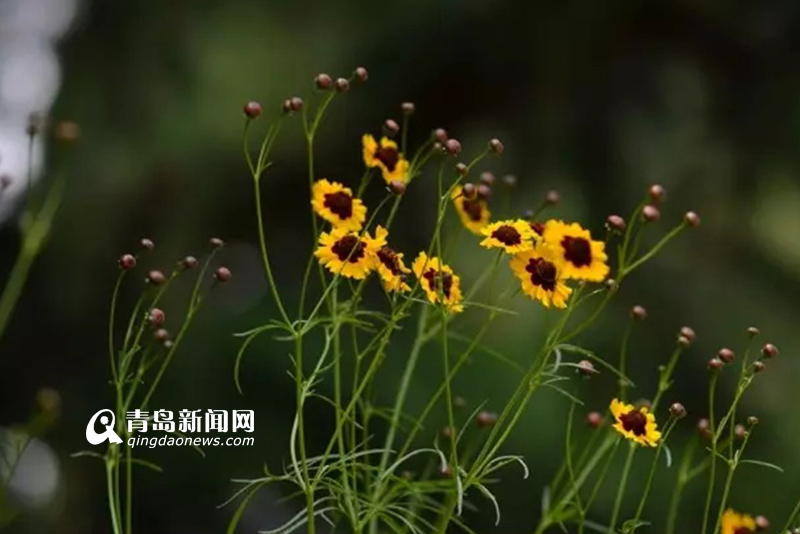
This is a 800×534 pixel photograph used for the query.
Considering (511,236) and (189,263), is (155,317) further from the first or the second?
(511,236)

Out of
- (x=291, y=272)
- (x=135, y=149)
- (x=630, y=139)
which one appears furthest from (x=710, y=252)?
(x=135, y=149)

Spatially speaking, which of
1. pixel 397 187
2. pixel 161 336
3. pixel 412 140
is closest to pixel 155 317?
pixel 161 336

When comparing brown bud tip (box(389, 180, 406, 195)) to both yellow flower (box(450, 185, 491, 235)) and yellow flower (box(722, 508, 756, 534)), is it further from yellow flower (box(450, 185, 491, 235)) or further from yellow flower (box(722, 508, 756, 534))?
yellow flower (box(722, 508, 756, 534))

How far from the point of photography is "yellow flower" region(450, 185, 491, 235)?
1.98 ft

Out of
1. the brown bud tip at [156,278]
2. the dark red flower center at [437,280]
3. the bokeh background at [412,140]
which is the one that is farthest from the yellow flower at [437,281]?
the bokeh background at [412,140]

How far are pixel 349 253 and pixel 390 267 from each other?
0.02m

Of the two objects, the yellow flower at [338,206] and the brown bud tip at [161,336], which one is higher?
the yellow flower at [338,206]

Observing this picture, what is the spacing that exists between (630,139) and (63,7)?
105 centimetres

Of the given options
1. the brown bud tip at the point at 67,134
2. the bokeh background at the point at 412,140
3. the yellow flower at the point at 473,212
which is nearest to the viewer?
the brown bud tip at the point at 67,134

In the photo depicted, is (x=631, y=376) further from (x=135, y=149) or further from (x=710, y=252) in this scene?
(x=135, y=149)

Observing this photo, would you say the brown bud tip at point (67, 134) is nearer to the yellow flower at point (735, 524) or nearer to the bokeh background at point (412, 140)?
the yellow flower at point (735, 524)

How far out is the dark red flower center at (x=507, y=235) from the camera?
1.72 ft

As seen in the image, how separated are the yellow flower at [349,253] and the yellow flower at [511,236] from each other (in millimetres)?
46

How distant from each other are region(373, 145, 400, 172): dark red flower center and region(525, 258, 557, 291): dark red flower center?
0.09 m
